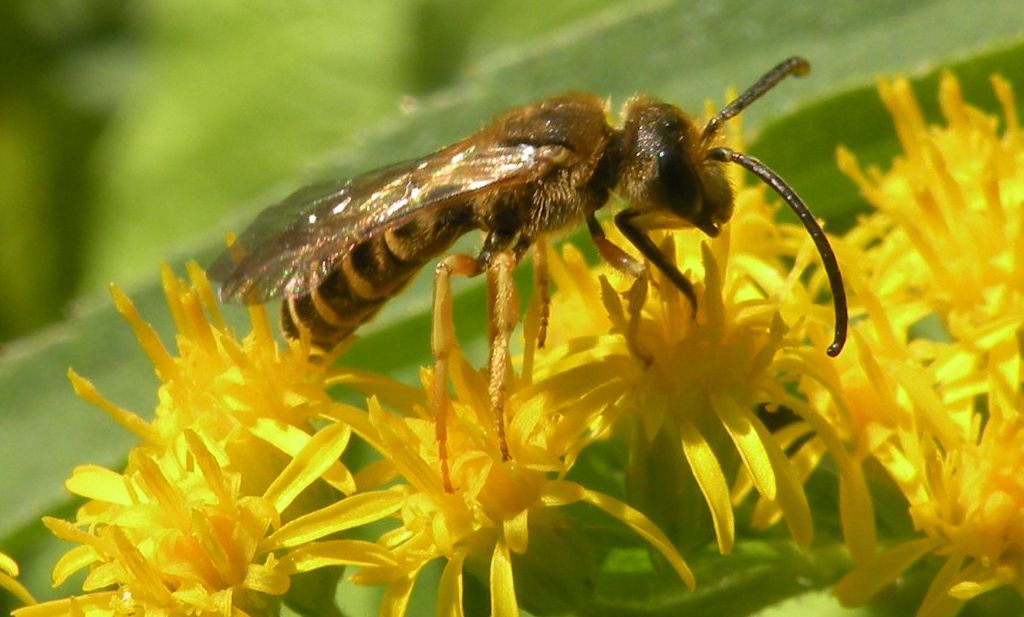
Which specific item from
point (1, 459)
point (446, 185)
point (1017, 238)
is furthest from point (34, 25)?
point (1017, 238)

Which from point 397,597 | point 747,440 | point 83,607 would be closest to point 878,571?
point 747,440

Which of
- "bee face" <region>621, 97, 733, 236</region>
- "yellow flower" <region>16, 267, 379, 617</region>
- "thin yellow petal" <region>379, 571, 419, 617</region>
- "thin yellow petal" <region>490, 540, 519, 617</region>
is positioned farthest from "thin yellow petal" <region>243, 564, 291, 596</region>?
"bee face" <region>621, 97, 733, 236</region>

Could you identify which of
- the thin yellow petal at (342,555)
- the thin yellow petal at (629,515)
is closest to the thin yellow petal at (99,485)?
the thin yellow petal at (342,555)

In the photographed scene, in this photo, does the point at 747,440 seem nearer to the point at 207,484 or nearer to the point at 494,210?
the point at 494,210

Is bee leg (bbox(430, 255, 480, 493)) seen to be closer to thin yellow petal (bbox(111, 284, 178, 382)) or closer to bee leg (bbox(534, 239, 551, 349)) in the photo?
bee leg (bbox(534, 239, 551, 349))

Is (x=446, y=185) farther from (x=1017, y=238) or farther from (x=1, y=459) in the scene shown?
(x=1, y=459)

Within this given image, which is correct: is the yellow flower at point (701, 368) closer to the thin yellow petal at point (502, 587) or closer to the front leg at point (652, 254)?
the front leg at point (652, 254)
